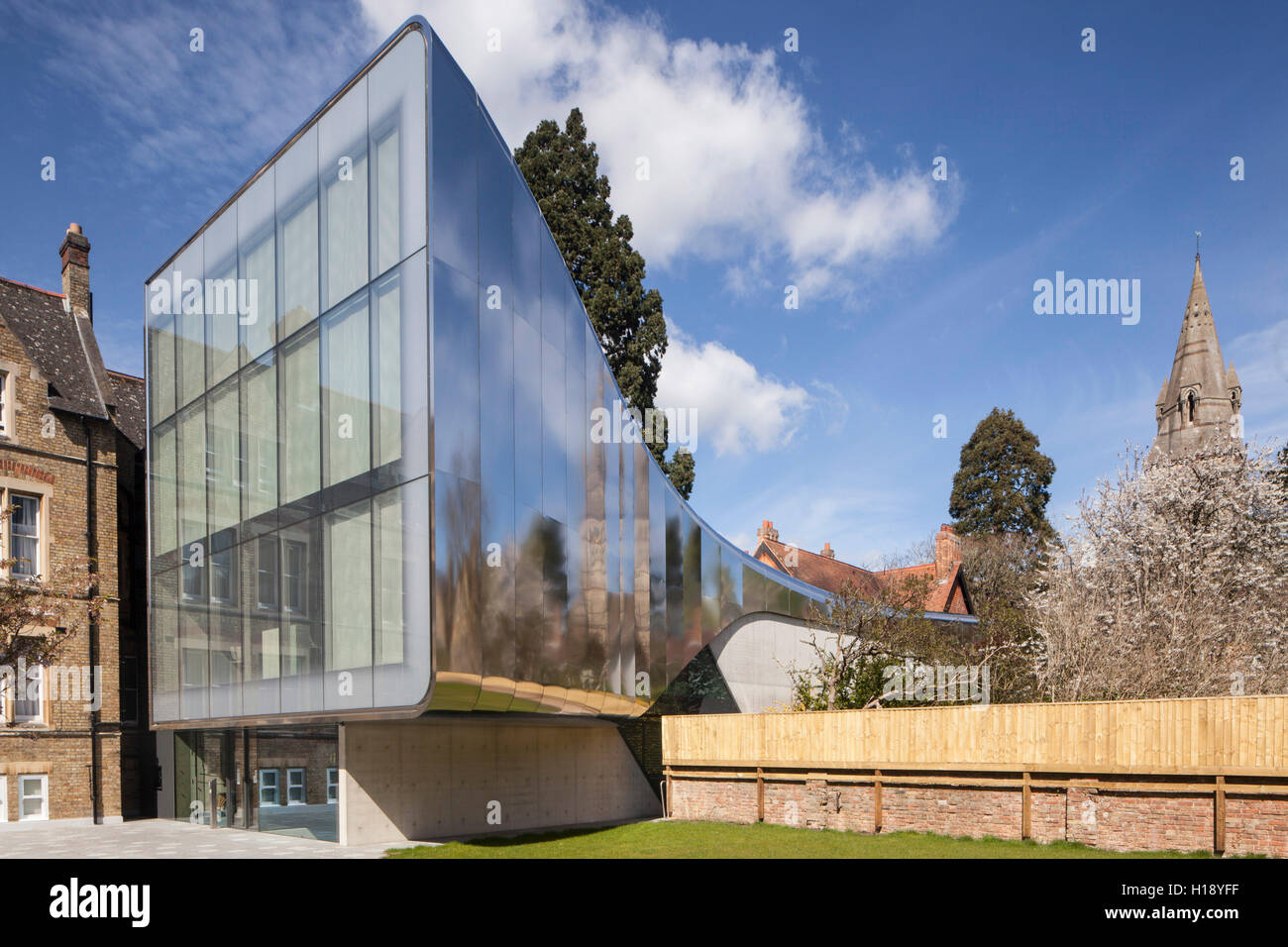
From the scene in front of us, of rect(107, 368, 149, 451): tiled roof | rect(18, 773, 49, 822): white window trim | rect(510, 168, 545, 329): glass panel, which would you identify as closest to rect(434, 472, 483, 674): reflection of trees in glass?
rect(510, 168, 545, 329): glass panel

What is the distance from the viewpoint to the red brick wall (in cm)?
1401

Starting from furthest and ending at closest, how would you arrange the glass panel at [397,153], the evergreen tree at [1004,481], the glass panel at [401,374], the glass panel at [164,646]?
the evergreen tree at [1004,481], the glass panel at [164,646], the glass panel at [397,153], the glass panel at [401,374]

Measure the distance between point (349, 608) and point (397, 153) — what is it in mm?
7953

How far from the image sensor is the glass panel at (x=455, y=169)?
16.1 meters

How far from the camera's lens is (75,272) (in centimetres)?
2825

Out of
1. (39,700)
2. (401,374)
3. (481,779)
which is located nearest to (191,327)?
(401,374)

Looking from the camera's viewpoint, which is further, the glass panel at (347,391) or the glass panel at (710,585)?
the glass panel at (710,585)

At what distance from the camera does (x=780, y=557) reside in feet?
171

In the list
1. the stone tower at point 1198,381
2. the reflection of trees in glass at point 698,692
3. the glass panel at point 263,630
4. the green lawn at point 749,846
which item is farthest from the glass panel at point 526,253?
the stone tower at point 1198,381

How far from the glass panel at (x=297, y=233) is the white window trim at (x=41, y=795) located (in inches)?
543

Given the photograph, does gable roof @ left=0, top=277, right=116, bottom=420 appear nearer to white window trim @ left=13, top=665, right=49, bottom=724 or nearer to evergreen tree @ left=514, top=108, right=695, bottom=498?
white window trim @ left=13, top=665, right=49, bottom=724

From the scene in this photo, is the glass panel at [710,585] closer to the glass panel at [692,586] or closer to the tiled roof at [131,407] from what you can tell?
the glass panel at [692,586]

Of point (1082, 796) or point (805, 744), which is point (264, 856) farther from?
point (1082, 796)
